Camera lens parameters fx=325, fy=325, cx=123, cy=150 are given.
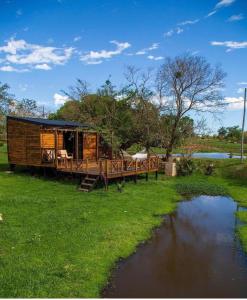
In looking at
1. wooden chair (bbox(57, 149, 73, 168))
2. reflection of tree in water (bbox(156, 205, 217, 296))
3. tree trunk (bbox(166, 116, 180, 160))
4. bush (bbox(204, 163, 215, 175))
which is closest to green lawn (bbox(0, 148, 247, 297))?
reflection of tree in water (bbox(156, 205, 217, 296))

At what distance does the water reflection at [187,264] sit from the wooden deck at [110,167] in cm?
569

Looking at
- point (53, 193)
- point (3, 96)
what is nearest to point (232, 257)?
point (53, 193)

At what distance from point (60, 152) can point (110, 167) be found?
469cm

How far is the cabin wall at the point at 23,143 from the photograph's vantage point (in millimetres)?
21812

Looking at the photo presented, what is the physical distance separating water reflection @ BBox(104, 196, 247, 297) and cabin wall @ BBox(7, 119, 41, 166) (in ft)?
37.1

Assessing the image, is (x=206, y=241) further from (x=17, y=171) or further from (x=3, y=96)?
(x=3, y=96)

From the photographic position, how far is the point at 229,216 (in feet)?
51.0

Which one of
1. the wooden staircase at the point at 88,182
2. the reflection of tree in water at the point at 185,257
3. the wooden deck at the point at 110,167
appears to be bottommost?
the reflection of tree in water at the point at 185,257

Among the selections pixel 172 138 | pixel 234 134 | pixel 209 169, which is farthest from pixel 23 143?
pixel 234 134

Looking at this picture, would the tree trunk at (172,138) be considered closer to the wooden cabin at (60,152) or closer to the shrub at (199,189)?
the wooden cabin at (60,152)

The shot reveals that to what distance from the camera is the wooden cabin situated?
19897mm

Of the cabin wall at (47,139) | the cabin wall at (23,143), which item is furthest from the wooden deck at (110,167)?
the cabin wall at (23,143)

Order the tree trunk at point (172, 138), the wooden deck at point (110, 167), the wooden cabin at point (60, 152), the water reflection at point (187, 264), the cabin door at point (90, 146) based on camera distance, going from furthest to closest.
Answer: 1. the tree trunk at point (172, 138)
2. the cabin door at point (90, 146)
3. the wooden cabin at point (60, 152)
4. the wooden deck at point (110, 167)
5. the water reflection at point (187, 264)

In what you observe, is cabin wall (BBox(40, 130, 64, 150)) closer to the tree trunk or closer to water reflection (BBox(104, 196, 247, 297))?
the tree trunk
